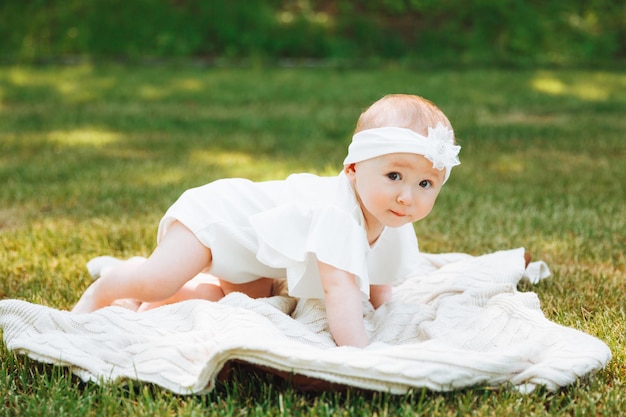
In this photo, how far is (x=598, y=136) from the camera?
5836 millimetres

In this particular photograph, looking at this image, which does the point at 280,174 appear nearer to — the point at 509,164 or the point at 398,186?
the point at 509,164

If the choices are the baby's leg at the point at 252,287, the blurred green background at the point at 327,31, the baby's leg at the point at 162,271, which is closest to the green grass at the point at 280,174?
the baby's leg at the point at 162,271

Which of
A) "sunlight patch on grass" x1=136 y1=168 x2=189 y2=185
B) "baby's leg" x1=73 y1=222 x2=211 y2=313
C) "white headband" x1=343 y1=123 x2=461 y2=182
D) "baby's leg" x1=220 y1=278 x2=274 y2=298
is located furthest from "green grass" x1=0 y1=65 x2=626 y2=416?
"white headband" x1=343 y1=123 x2=461 y2=182

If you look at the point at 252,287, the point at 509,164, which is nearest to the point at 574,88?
the point at 509,164

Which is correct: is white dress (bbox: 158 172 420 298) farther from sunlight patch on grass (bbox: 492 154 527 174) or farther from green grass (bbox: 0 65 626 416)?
sunlight patch on grass (bbox: 492 154 527 174)

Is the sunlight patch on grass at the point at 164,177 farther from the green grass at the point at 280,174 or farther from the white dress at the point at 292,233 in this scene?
the white dress at the point at 292,233

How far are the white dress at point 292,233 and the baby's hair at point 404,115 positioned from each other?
0.22m

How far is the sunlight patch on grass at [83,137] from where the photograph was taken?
18.2 feet

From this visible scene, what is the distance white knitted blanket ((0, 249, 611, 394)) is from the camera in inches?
77.0

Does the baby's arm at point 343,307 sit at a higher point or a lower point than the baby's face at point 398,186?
lower

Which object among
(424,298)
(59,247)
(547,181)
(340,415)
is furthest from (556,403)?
(547,181)

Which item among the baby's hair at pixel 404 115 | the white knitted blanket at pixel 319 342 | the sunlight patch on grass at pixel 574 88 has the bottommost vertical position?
the white knitted blanket at pixel 319 342

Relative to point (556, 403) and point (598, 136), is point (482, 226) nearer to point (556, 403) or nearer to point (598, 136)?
point (556, 403)

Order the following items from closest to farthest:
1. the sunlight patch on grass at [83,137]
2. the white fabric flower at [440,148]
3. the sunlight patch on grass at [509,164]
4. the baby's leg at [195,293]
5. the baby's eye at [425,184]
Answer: the white fabric flower at [440,148]
the baby's eye at [425,184]
the baby's leg at [195,293]
the sunlight patch on grass at [509,164]
the sunlight patch on grass at [83,137]
